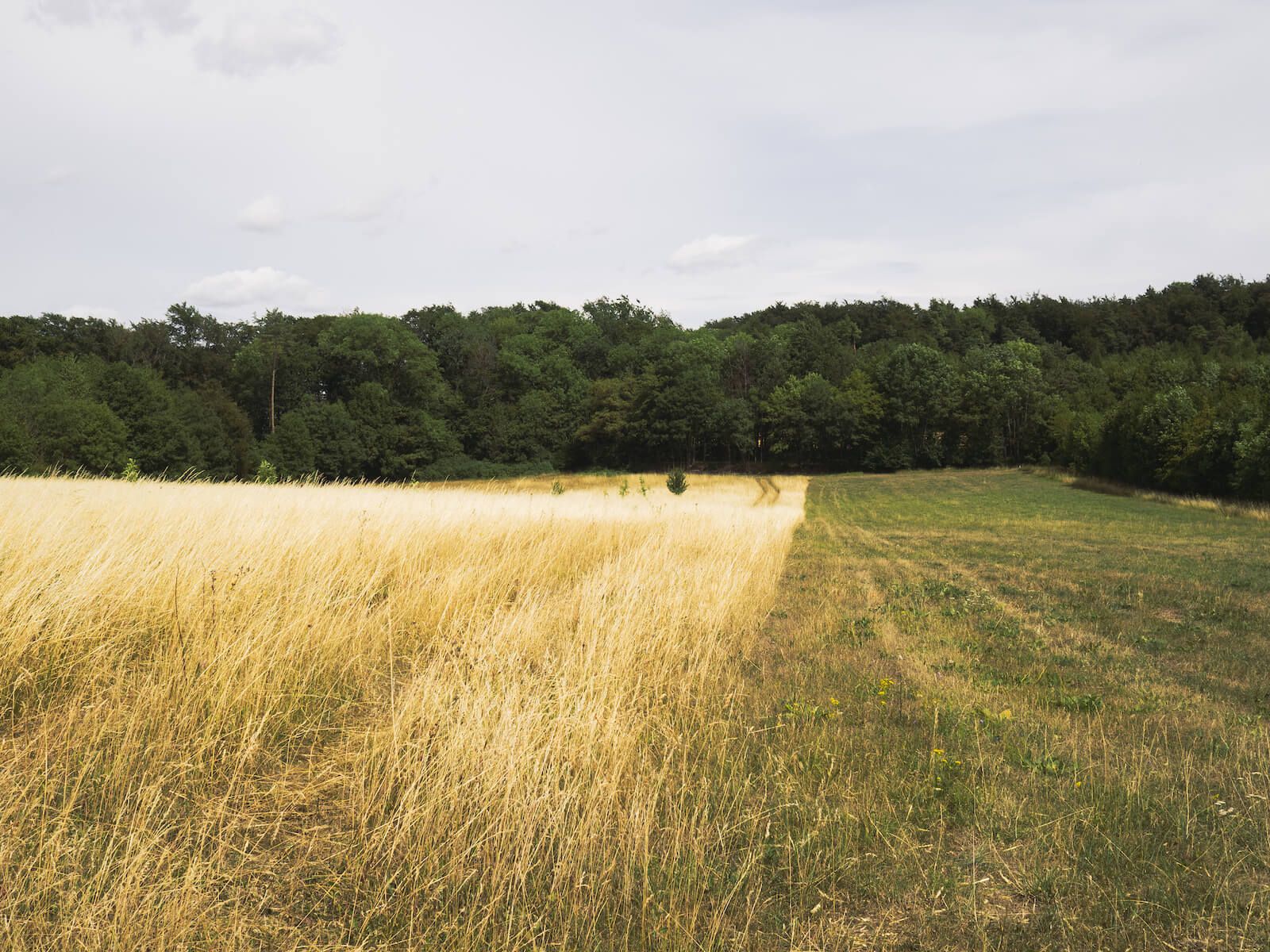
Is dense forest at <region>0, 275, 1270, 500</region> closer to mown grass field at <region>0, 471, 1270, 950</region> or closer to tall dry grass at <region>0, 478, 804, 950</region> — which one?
mown grass field at <region>0, 471, 1270, 950</region>

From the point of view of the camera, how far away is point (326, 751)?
433 cm

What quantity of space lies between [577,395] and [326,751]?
90467mm

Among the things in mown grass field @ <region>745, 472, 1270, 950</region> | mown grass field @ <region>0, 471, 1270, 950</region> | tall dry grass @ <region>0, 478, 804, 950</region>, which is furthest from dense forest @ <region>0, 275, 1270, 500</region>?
tall dry grass @ <region>0, 478, 804, 950</region>

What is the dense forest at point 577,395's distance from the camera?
2211 inches

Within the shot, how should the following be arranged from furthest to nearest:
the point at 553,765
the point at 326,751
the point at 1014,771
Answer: the point at 1014,771 < the point at 326,751 < the point at 553,765

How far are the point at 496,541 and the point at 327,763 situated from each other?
676cm

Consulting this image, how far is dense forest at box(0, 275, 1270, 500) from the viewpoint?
184ft

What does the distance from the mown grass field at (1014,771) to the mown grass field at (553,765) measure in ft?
0.08

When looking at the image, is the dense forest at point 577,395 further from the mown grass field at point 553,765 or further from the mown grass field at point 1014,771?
the mown grass field at point 553,765

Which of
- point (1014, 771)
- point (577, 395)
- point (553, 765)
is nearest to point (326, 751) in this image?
point (553, 765)

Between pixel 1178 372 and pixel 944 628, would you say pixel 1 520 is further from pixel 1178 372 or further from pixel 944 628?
pixel 1178 372

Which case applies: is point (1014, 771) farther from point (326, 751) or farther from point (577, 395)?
point (577, 395)

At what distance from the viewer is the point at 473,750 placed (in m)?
3.96

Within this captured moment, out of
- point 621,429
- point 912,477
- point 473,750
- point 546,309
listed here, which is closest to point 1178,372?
point 912,477
